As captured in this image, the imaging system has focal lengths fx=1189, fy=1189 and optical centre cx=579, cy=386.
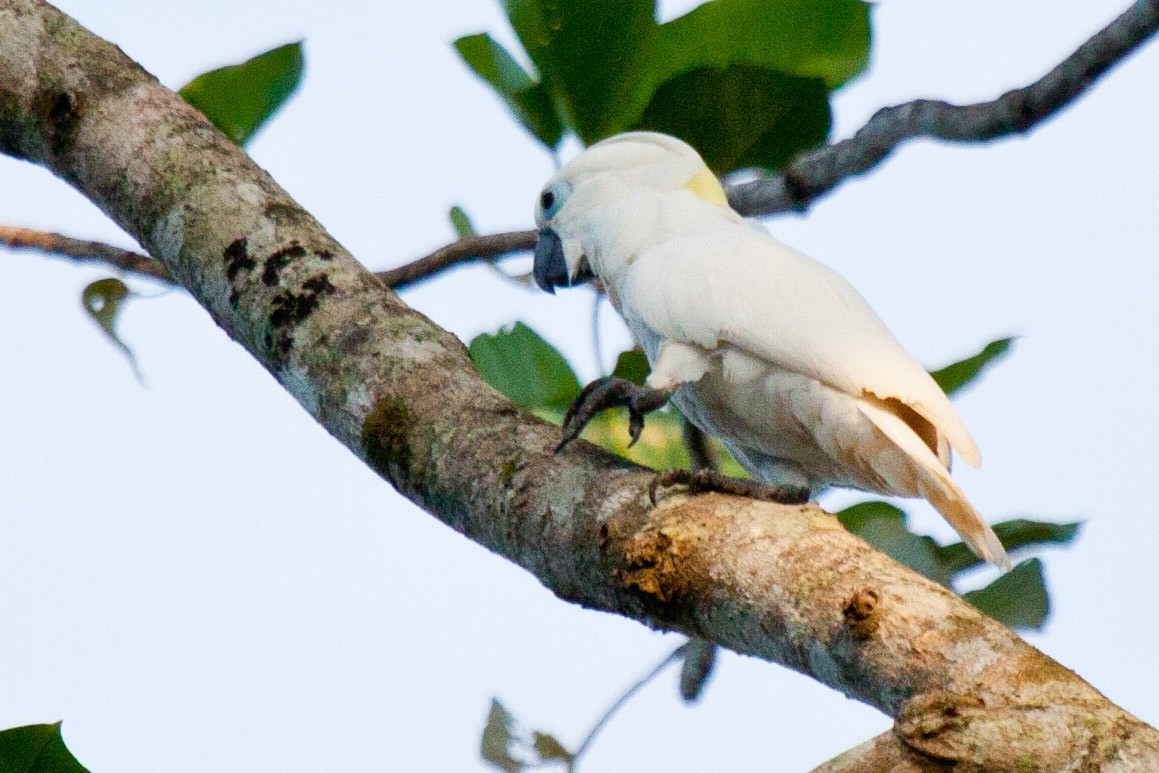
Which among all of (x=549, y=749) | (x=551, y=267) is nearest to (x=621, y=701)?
(x=549, y=749)

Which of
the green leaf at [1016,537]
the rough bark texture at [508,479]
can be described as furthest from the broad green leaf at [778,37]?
the rough bark texture at [508,479]

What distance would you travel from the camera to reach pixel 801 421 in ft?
6.22

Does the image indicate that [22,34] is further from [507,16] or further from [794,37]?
[794,37]

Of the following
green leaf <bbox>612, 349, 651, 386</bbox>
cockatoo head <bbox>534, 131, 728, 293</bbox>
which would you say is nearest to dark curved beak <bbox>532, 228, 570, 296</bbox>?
cockatoo head <bbox>534, 131, 728, 293</bbox>

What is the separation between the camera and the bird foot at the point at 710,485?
137cm

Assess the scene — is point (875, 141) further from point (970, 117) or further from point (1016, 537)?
point (1016, 537)

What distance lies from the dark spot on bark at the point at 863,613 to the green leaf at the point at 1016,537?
123 cm

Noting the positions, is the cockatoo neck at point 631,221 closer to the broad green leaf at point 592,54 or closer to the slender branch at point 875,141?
the slender branch at point 875,141

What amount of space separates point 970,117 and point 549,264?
1013mm

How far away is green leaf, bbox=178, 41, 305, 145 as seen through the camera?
2.50 m

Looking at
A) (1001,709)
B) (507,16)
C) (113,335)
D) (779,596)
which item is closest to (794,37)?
(507,16)

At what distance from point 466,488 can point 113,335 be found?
1.25 m

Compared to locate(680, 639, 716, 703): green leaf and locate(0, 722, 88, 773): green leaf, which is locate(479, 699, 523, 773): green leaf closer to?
locate(680, 639, 716, 703): green leaf

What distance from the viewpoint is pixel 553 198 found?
250cm
